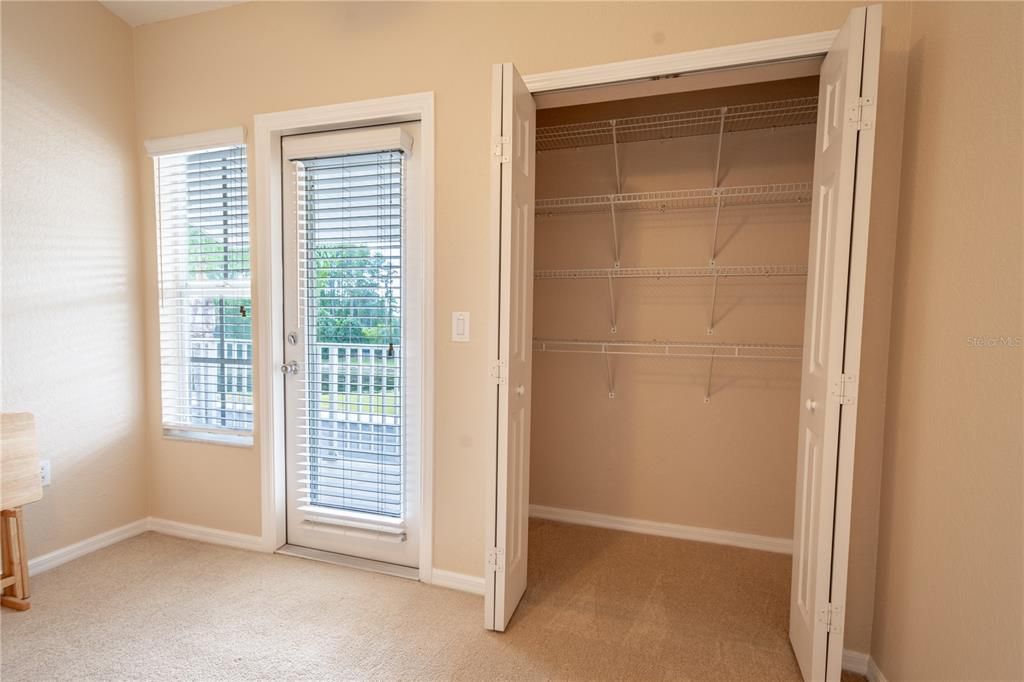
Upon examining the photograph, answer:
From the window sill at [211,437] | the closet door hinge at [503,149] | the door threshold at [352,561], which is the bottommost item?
the door threshold at [352,561]

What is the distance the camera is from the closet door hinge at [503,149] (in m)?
1.73

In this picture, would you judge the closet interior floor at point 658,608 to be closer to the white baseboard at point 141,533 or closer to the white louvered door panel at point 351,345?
the white louvered door panel at point 351,345

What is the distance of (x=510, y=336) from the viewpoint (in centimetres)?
179

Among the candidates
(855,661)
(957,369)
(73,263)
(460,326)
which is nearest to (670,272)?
(460,326)

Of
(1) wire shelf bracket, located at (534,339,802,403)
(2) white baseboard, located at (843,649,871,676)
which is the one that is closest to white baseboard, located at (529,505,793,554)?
(1) wire shelf bracket, located at (534,339,802,403)

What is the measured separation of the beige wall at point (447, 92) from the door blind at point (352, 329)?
28 cm

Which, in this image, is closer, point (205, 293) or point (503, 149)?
point (503, 149)

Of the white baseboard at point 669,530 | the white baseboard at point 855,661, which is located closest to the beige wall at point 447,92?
the white baseboard at point 855,661

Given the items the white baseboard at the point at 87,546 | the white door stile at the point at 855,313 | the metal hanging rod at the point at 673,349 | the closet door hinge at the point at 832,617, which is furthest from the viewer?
the metal hanging rod at the point at 673,349

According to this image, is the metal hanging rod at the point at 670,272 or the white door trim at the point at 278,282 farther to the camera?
the metal hanging rod at the point at 670,272

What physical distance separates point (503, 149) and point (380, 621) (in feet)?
6.31

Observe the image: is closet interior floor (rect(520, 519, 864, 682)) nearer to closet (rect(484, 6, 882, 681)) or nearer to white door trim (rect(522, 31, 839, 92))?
closet (rect(484, 6, 882, 681))

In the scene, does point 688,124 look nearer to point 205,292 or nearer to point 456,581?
point 456,581
